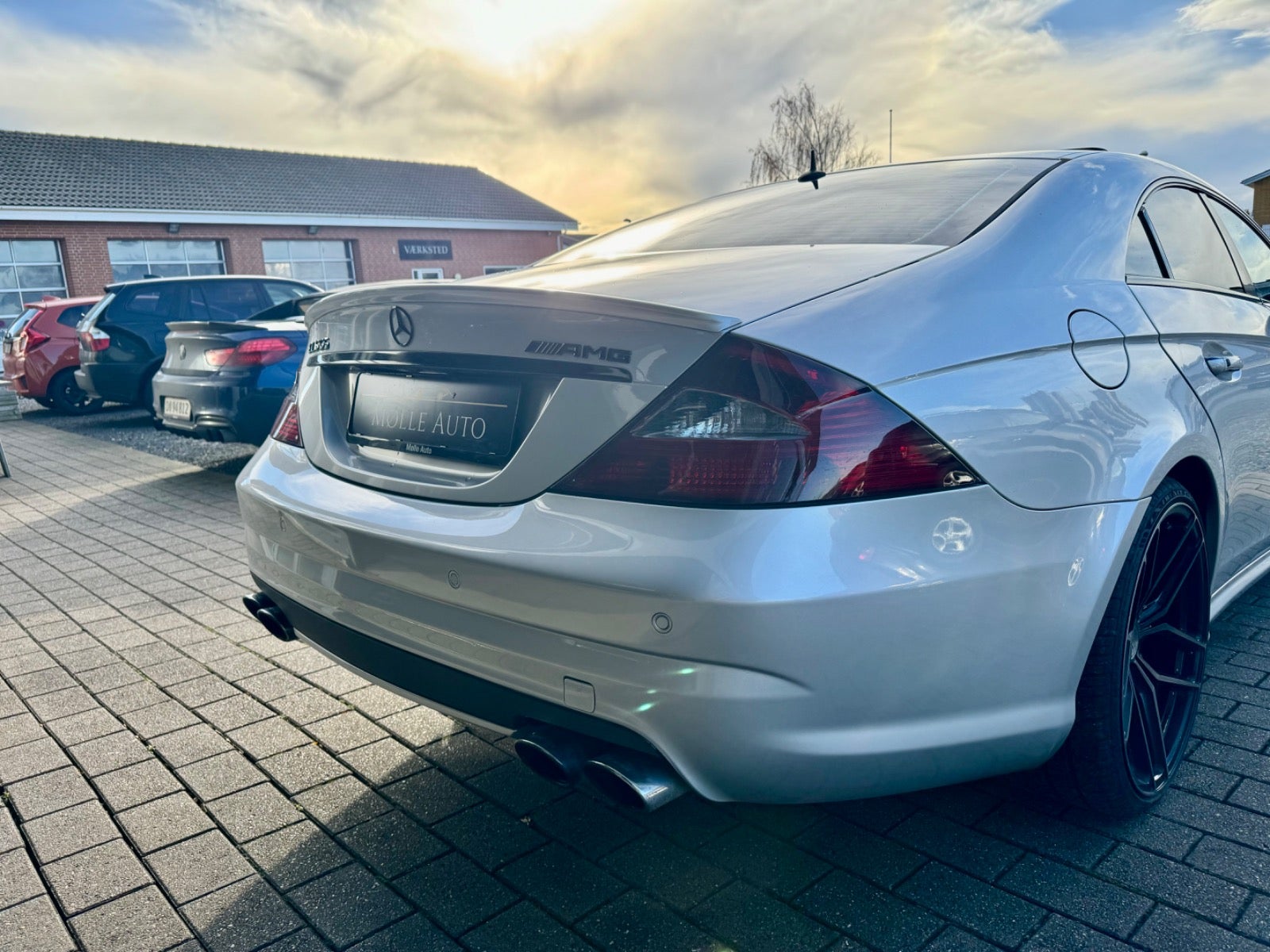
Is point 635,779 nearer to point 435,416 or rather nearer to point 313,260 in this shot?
point 435,416

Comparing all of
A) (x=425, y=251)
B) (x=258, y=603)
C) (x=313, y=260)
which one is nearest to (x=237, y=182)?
(x=313, y=260)

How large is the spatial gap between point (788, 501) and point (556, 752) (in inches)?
25.1

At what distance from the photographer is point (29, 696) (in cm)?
334

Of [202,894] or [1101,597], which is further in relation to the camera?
[202,894]

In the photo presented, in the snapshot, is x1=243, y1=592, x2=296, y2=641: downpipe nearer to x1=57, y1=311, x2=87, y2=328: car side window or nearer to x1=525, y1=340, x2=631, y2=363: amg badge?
x1=525, y1=340, x2=631, y2=363: amg badge

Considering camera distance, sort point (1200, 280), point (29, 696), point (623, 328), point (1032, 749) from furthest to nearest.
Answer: point (29, 696) → point (1200, 280) → point (1032, 749) → point (623, 328)

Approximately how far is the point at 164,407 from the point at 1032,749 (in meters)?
7.01

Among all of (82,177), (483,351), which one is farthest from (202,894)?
(82,177)

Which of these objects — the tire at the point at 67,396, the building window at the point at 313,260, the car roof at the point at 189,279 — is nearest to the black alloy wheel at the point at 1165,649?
the car roof at the point at 189,279

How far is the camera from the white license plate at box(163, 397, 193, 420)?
7.00 metres

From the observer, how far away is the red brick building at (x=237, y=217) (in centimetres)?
2852

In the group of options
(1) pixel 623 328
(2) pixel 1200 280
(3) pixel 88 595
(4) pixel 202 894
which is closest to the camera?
(1) pixel 623 328

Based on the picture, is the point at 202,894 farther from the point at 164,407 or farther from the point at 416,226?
the point at 416,226

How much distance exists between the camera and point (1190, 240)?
9.25 feet
